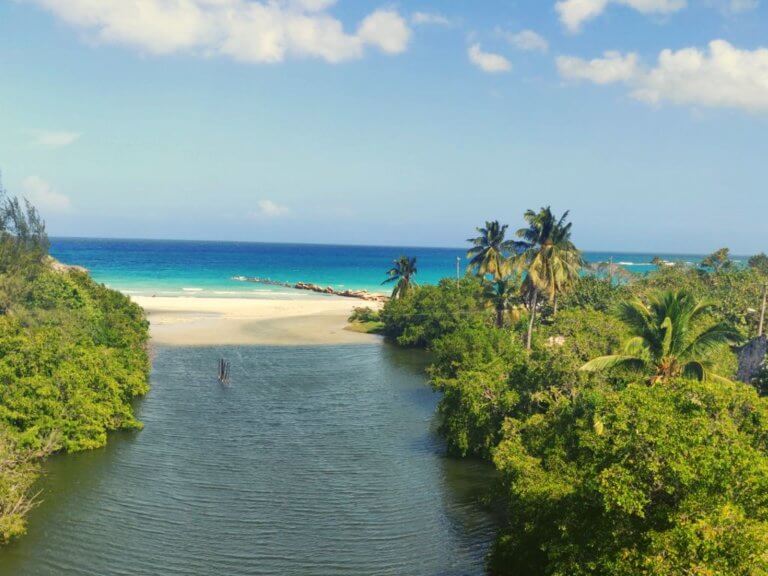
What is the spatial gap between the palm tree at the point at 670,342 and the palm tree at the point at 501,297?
3074 centimetres

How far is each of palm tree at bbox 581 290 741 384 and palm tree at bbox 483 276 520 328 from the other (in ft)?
101

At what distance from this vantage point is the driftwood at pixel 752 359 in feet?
116

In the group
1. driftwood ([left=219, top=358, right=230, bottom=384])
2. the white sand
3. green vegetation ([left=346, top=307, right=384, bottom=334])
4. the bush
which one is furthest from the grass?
the bush

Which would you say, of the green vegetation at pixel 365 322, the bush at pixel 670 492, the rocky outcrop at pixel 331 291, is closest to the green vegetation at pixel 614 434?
the bush at pixel 670 492

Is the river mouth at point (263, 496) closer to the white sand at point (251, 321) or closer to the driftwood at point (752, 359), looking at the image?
the driftwood at point (752, 359)

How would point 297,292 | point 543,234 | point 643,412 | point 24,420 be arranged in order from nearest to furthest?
point 643,412 → point 24,420 → point 543,234 → point 297,292

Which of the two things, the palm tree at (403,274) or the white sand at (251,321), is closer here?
the white sand at (251,321)

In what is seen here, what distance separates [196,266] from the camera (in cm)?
18988

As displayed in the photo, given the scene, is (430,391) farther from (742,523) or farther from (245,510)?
(742,523)

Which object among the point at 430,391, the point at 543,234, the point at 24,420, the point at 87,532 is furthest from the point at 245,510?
the point at 543,234

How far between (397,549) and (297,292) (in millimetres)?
101745

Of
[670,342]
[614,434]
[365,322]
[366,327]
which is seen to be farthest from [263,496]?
[365,322]

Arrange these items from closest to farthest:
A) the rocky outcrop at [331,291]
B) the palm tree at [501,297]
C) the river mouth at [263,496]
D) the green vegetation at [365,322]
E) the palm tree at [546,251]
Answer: the river mouth at [263,496], the palm tree at [546,251], the palm tree at [501,297], the green vegetation at [365,322], the rocky outcrop at [331,291]

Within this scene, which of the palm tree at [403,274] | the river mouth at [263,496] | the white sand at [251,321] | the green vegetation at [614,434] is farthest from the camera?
the palm tree at [403,274]
